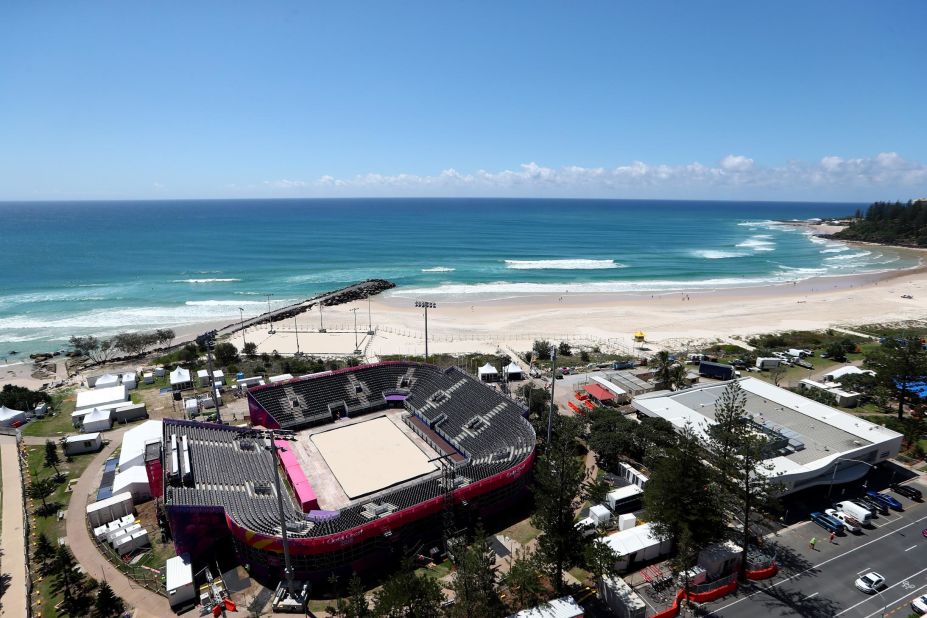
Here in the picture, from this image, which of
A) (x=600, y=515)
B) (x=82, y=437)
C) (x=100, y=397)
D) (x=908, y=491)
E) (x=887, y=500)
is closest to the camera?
(x=600, y=515)

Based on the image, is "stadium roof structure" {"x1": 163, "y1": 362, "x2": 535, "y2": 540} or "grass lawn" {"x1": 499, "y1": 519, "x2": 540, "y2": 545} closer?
"stadium roof structure" {"x1": 163, "y1": 362, "x2": 535, "y2": 540}

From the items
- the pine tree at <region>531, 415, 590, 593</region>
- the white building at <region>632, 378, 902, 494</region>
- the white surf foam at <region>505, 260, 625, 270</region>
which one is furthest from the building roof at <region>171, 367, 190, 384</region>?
the white surf foam at <region>505, 260, 625, 270</region>

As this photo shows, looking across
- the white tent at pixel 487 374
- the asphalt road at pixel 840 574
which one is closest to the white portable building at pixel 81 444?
the white tent at pixel 487 374

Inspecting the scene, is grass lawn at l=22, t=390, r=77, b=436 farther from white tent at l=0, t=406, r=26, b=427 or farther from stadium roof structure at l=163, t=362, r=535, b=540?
stadium roof structure at l=163, t=362, r=535, b=540

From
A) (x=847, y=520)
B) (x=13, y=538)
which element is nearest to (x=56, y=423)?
(x=13, y=538)

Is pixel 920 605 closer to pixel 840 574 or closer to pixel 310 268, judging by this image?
pixel 840 574
